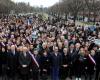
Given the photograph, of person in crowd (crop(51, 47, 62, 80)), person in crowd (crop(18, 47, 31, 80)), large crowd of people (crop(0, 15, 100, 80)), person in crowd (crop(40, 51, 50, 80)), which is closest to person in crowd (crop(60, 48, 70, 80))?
large crowd of people (crop(0, 15, 100, 80))

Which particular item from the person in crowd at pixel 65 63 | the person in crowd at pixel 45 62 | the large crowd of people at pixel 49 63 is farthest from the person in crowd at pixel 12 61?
the person in crowd at pixel 65 63

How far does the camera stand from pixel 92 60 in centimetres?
1534

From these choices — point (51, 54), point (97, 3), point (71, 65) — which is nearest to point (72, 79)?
point (71, 65)

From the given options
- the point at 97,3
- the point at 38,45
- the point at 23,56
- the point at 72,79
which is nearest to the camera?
the point at 23,56

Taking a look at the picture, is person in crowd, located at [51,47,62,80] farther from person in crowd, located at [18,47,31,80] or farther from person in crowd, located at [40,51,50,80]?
person in crowd, located at [18,47,31,80]

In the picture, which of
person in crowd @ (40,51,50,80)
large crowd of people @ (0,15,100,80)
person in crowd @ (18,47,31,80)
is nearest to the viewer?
person in crowd @ (18,47,31,80)

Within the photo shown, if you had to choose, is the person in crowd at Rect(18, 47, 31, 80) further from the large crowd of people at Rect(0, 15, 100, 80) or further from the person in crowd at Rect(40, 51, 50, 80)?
the person in crowd at Rect(40, 51, 50, 80)

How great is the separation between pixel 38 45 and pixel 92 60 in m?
3.34

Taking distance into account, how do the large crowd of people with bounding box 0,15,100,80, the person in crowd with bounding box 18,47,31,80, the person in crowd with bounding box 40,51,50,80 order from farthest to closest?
the person in crowd with bounding box 40,51,50,80 < the large crowd of people with bounding box 0,15,100,80 < the person in crowd with bounding box 18,47,31,80

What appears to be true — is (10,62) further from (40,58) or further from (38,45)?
(38,45)

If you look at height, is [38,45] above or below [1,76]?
above

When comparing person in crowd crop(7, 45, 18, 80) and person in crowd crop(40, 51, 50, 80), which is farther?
person in crowd crop(40, 51, 50, 80)

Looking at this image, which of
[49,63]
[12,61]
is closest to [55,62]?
[49,63]

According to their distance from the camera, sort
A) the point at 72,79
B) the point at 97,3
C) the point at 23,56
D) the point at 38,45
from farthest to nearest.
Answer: the point at 97,3, the point at 38,45, the point at 72,79, the point at 23,56
